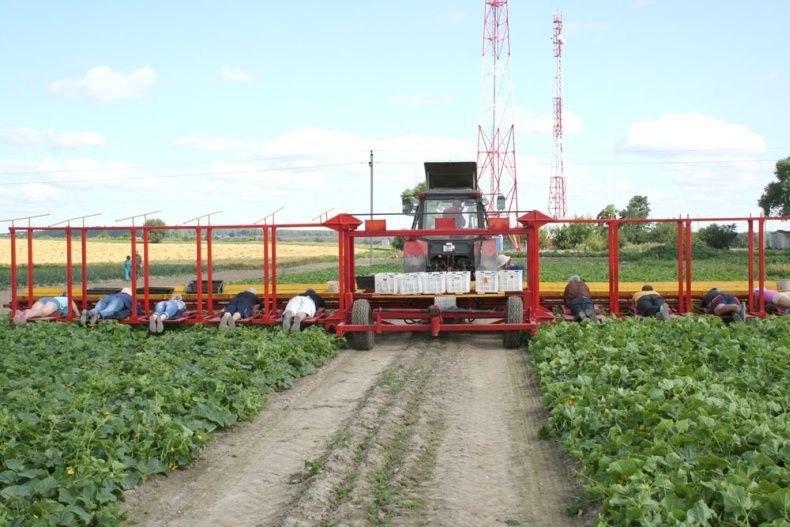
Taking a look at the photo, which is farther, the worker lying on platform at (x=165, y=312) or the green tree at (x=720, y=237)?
the green tree at (x=720, y=237)


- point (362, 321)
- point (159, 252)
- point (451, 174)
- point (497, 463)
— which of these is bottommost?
point (497, 463)

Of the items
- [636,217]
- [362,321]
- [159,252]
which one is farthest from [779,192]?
[362,321]

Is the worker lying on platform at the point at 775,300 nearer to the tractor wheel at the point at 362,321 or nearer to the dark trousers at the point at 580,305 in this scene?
the dark trousers at the point at 580,305

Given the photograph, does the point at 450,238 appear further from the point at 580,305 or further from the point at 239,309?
the point at 239,309

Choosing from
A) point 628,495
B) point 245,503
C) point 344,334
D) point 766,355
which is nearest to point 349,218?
point 344,334

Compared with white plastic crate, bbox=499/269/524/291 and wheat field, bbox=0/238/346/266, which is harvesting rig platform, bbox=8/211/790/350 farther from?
wheat field, bbox=0/238/346/266

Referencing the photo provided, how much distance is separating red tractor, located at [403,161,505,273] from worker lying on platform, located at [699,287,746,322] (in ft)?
13.7

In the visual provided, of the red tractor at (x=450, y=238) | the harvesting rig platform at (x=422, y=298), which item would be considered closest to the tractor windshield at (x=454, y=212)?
the red tractor at (x=450, y=238)

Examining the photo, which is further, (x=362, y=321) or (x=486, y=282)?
(x=486, y=282)

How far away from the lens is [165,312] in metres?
14.6

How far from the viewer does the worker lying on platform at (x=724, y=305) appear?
1423 cm

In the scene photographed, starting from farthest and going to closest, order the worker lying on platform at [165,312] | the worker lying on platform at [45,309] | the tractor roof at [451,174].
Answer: the tractor roof at [451,174] < the worker lying on platform at [45,309] < the worker lying on platform at [165,312]

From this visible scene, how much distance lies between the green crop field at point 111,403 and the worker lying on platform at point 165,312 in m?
1.24

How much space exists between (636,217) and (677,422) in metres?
82.4
